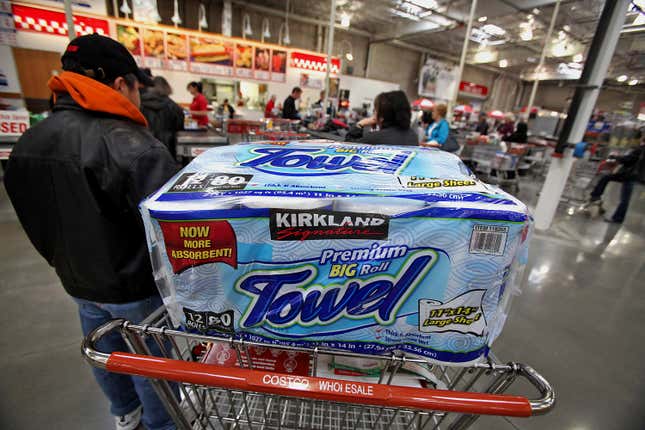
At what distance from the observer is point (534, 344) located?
7.03ft

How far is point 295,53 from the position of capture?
11.3 metres

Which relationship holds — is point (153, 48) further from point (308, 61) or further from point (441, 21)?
point (441, 21)

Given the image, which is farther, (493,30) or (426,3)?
(493,30)

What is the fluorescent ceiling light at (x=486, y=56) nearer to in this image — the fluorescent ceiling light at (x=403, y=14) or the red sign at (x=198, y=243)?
the fluorescent ceiling light at (x=403, y=14)

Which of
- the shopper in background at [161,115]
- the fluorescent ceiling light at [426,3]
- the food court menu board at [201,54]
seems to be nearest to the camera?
the shopper in background at [161,115]

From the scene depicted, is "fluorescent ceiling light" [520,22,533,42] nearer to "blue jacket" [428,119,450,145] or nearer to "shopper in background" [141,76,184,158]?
"blue jacket" [428,119,450,145]

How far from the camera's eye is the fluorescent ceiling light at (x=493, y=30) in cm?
1139

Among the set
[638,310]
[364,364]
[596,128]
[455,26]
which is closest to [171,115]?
[364,364]

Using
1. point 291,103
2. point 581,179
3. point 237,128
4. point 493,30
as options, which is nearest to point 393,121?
point 237,128

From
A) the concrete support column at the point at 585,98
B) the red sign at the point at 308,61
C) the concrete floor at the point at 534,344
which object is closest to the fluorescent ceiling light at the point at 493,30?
the red sign at the point at 308,61

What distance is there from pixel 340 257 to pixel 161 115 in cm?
329

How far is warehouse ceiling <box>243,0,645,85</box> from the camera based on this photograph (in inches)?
361

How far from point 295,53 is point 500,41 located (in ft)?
29.7
